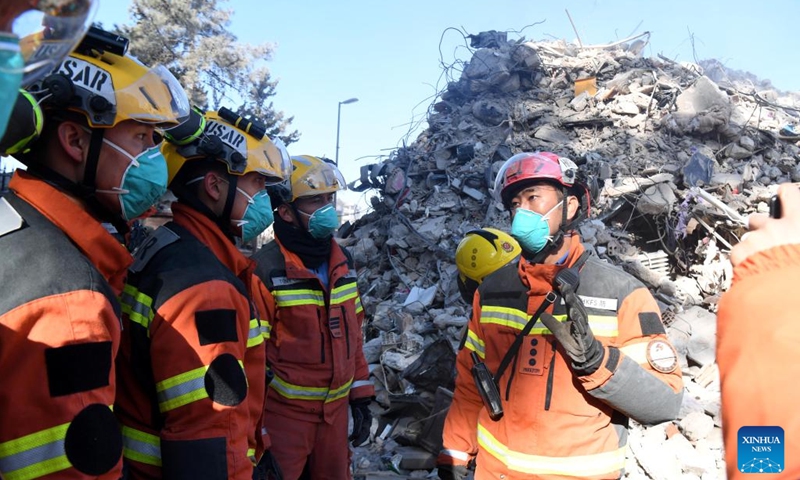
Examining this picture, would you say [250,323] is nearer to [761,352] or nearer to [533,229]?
[533,229]

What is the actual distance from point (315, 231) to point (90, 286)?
2.52 metres

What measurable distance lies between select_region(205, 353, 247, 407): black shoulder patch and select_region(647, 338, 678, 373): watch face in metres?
1.70

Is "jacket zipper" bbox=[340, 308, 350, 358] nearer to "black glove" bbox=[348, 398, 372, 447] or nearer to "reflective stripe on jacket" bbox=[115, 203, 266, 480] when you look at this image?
"black glove" bbox=[348, 398, 372, 447]

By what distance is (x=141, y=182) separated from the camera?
1.88 meters

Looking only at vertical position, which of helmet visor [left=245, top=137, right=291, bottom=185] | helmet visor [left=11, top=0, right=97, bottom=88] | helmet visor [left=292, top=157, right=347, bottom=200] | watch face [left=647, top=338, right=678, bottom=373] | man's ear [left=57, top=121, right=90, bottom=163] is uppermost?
helmet visor [left=292, top=157, right=347, bottom=200]

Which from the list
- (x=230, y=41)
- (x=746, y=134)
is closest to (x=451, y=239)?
(x=746, y=134)

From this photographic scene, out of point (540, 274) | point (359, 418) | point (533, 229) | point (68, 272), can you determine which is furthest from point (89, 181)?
point (359, 418)

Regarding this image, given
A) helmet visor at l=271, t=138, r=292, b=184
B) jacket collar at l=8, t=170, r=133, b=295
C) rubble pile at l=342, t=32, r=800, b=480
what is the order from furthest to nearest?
1. rubble pile at l=342, t=32, r=800, b=480
2. helmet visor at l=271, t=138, r=292, b=184
3. jacket collar at l=8, t=170, r=133, b=295

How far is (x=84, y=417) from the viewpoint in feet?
4.36

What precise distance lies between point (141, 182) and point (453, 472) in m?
1.96

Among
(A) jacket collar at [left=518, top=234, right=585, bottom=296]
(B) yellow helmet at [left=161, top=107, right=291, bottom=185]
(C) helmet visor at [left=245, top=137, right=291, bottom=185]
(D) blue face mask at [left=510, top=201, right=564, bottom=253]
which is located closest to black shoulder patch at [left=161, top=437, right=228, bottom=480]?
(B) yellow helmet at [left=161, top=107, right=291, bottom=185]

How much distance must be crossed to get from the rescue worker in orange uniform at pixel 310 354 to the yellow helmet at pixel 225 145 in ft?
2.86

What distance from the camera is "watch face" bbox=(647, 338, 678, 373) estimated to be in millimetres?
2332

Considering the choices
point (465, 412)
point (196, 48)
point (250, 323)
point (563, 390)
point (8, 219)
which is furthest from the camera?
point (196, 48)
